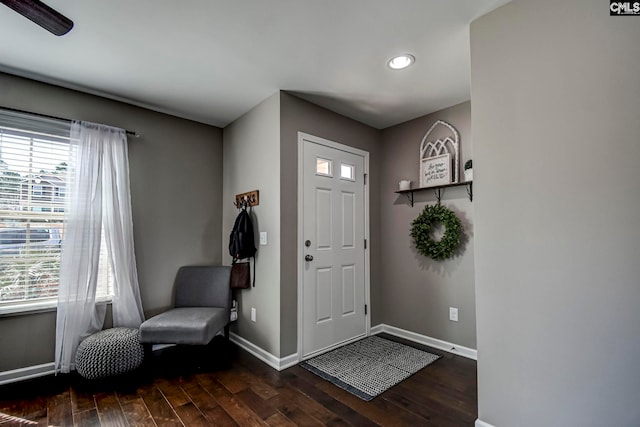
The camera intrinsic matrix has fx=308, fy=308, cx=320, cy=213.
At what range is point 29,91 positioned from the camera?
2529 mm

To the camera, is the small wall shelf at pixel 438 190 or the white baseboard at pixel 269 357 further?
the small wall shelf at pixel 438 190

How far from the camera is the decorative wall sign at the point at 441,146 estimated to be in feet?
10.1

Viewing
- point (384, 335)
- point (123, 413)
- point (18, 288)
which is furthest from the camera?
point (384, 335)

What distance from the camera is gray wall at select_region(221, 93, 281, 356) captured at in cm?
279

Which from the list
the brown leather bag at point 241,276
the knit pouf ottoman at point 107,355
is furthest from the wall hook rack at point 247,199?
the knit pouf ottoman at point 107,355

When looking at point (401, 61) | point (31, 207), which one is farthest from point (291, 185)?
point (31, 207)

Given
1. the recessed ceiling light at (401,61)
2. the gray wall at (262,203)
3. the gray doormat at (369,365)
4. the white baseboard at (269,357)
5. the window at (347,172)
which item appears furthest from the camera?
the window at (347,172)

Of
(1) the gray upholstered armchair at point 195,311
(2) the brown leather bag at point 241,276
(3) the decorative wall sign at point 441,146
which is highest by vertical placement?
(3) the decorative wall sign at point 441,146

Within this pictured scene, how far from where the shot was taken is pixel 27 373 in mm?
2449

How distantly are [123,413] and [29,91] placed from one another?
261cm

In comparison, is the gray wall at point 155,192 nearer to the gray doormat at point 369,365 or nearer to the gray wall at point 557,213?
the gray doormat at point 369,365

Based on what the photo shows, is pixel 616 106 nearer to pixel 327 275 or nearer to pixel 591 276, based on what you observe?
pixel 591 276

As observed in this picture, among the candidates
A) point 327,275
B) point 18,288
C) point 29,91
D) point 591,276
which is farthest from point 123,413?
point 591,276

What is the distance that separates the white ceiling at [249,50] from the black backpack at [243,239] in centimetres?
117
